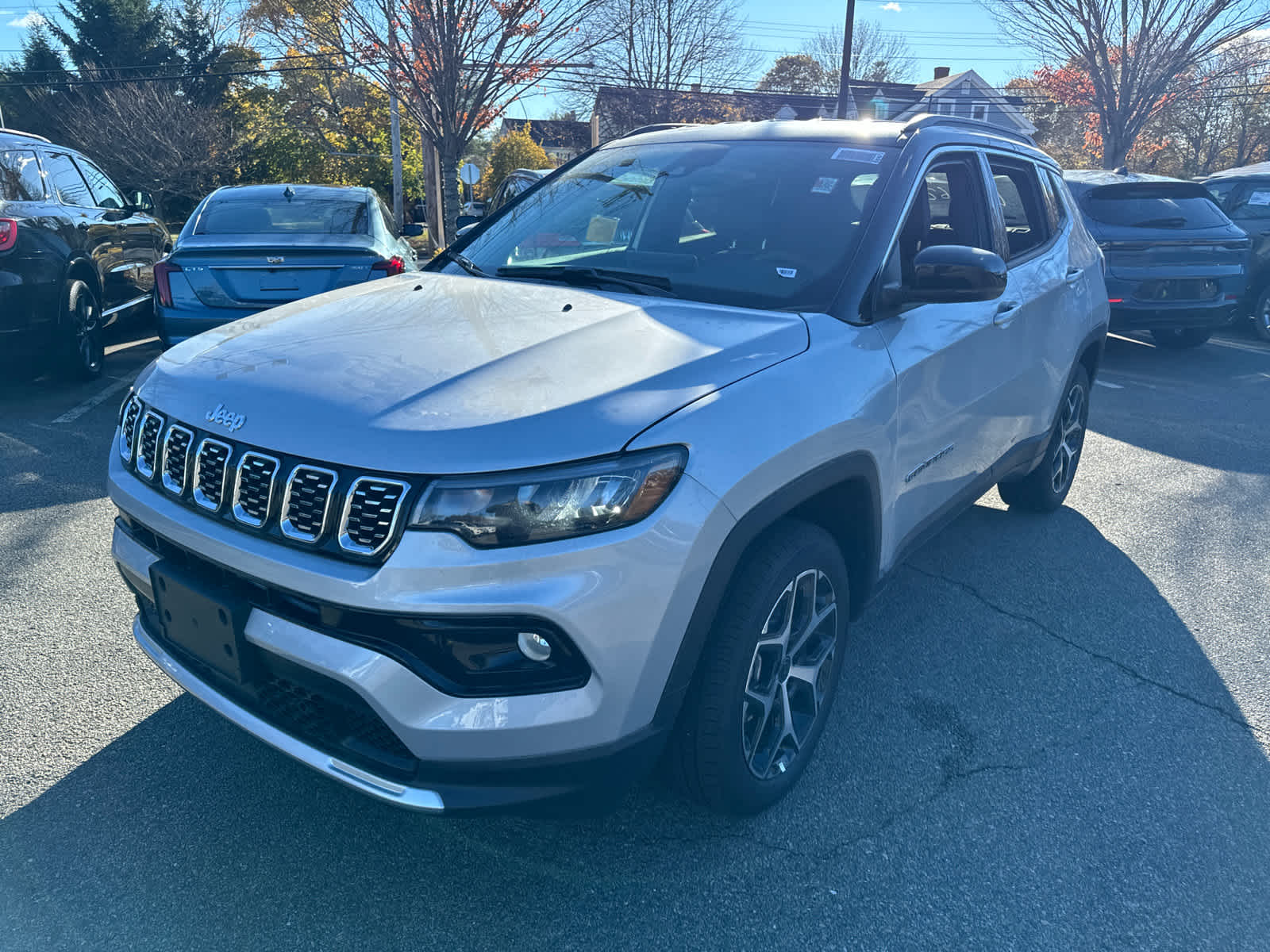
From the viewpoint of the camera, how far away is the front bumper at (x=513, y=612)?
6.00ft

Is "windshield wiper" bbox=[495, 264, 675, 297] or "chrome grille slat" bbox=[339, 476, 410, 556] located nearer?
"chrome grille slat" bbox=[339, 476, 410, 556]

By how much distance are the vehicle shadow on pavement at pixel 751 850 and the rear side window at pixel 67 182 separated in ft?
18.5

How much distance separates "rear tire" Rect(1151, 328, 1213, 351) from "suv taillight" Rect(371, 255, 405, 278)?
7.51 meters

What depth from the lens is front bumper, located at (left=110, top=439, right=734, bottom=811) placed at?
6.00ft

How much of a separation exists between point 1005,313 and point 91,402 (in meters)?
5.89

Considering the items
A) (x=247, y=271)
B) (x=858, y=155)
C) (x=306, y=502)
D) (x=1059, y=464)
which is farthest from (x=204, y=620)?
(x=247, y=271)

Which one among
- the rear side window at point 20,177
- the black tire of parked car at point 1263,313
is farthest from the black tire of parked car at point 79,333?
the black tire of parked car at point 1263,313

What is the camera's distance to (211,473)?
2139 mm

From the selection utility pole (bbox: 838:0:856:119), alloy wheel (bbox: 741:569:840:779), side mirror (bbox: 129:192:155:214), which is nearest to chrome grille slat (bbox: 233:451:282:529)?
alloy wheel (bbox: 741:569:840:779)

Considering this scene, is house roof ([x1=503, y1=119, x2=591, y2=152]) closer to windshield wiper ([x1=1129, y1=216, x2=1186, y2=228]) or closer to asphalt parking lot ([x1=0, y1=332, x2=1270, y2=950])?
windshield wiper ([x1=1129, y1=216, x2=1186, y2=228])

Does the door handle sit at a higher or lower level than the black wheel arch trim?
higher

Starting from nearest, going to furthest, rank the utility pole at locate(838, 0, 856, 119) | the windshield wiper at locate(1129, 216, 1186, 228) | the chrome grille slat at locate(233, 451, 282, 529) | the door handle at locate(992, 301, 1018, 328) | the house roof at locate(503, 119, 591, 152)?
1. the chrome grille slat at locate(233, 451, 282, 529)
2. the door handle at locate(992, 301, 1018, 328)
3. the windshield wiper at locate(1129, 216, 1186, 228)
4. the utility pole at locate(838, 0, 856, 119)
5. the house roof at locate(503, 119, 591, 152)

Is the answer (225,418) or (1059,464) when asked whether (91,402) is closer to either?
(225,418)

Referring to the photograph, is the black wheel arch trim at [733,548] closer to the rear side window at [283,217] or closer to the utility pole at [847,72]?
the rear side window at [283,217]
